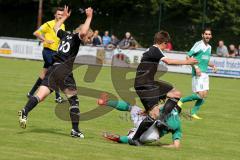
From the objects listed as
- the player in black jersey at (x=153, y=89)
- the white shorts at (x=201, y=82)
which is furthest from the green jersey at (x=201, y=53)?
the player in black jersey at (x=153, y=89)

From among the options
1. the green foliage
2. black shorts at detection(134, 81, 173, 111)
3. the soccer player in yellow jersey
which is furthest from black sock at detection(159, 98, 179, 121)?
the green foliage

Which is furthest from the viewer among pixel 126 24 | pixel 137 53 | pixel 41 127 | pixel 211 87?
pixel 126 24

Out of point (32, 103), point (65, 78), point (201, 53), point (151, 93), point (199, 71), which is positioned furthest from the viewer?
point (201, 53)

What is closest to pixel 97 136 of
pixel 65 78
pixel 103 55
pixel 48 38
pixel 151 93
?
pixel 65 78

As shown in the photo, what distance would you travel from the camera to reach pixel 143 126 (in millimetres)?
10547

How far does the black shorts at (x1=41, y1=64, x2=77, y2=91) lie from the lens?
1116cm

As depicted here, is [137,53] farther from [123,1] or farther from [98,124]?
[98,124]

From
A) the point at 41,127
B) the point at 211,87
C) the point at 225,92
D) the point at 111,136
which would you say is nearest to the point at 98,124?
the point at 41,127

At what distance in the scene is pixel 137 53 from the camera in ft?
110

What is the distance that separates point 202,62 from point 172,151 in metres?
5.69

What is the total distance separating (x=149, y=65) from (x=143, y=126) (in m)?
0.98

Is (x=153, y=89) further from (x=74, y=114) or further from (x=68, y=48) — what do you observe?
(x=68, y=48)

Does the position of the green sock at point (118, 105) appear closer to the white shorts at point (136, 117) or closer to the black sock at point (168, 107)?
the white shorts at point (136, 117)

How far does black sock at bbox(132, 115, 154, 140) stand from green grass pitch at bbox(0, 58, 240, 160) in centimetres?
25
